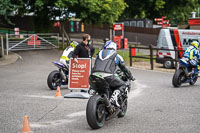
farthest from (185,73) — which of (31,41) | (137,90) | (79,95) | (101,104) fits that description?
(31,41)

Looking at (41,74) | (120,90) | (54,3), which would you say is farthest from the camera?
(54,3)

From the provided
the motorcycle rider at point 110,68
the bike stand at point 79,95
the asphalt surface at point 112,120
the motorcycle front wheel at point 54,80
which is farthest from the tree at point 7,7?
the motorcycle rider at point 110,68

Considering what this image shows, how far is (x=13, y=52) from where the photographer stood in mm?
28891

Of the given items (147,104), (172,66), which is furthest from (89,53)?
(172,66)

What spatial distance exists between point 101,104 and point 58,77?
6317 millimetres

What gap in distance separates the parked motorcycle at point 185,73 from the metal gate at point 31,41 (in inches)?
607

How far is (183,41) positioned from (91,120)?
18.5 m

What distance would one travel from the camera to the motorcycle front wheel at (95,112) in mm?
7555

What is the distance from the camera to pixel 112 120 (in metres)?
8.86

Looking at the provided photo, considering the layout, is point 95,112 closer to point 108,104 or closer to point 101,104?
point 101,104

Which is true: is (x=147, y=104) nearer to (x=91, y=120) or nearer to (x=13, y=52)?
(x=91, y=120)

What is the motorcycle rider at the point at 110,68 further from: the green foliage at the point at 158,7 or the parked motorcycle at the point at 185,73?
the green foliage at the point at 158,7

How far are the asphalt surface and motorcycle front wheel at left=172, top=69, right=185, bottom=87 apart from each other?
0.21 meters

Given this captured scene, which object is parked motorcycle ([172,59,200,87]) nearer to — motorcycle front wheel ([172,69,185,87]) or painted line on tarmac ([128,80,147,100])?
motorcycle front wheel ([172,69,185,87])
